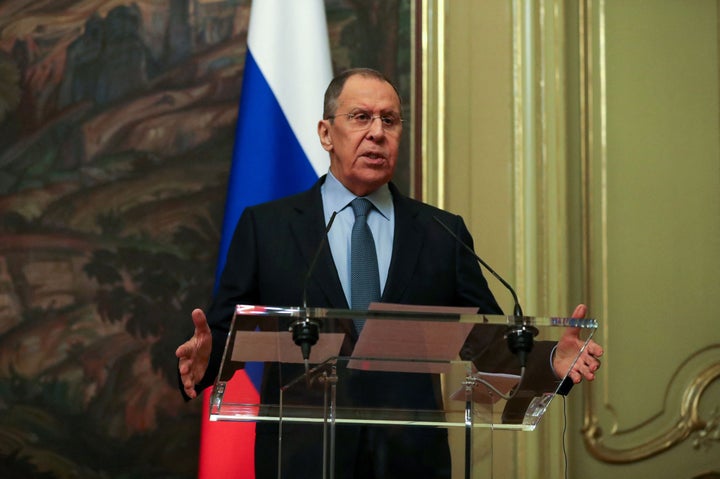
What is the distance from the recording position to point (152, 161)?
4.27m

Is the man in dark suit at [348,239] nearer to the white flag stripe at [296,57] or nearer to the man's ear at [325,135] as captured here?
the man's ear at [325,135]

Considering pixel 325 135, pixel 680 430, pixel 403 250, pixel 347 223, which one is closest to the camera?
pixel 403 250

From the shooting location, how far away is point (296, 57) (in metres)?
4.27

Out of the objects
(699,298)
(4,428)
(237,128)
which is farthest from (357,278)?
(699,298)

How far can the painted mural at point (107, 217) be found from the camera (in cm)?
405

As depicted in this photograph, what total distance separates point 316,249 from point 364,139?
1.38 ft

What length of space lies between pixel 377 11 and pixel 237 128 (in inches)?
34.9

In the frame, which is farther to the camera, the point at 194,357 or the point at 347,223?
the point at 347,223

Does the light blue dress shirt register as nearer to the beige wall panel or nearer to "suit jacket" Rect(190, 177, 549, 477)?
"suit jacket" Rect(190, 177, 549, 477)

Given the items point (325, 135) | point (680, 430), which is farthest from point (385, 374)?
point (680, 430)

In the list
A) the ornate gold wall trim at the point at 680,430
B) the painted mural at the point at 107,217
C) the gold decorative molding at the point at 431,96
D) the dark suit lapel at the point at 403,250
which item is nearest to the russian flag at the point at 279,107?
the painted mural at the point at 107,217

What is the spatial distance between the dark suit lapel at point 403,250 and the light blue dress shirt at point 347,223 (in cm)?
4

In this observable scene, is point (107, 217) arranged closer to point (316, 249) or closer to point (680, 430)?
point (316, 249)

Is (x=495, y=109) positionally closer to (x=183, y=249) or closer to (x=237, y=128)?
(x=237, y=128)
